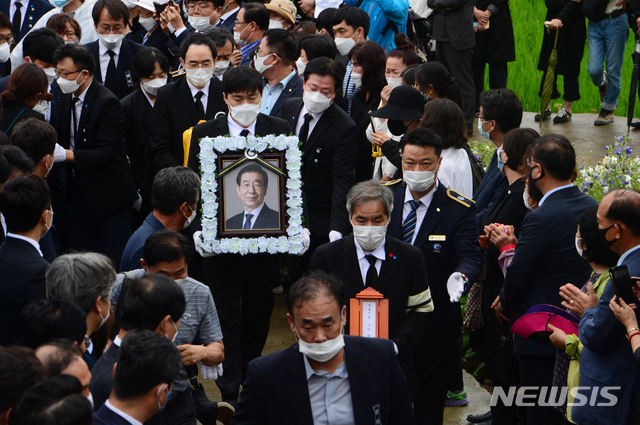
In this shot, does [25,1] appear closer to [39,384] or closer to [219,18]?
[219,18]

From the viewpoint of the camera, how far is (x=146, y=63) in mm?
6996

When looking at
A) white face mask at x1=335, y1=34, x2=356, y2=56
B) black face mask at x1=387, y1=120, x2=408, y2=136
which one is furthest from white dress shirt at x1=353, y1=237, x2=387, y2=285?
white face mask at x1=335, y1=34, x2=356, y2=56

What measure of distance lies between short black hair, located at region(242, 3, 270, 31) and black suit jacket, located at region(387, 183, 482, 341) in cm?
427

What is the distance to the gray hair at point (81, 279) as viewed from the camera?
365 cm

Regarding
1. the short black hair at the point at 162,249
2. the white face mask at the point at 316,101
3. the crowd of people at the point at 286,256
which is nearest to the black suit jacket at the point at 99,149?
the crowd of people at the point at 286,256

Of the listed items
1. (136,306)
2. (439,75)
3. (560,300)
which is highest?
(439,75)

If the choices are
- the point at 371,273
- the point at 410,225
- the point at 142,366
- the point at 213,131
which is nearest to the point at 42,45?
the point at 213,131

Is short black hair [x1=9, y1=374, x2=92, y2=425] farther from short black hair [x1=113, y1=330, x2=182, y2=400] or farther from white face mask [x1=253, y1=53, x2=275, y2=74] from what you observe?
white face mask [x1=253, y1=53, x2=275, y2=74]

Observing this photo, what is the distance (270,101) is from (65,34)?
8.24ft

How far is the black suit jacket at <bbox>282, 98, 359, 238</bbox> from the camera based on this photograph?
6.16 metres

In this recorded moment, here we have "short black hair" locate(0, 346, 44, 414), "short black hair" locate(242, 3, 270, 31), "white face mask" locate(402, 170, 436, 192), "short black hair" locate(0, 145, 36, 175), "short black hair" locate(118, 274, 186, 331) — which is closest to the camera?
"short black hair" locate(0, 346, 44, 414)

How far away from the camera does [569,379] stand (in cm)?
433

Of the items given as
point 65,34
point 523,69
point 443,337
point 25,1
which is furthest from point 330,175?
point 523,69

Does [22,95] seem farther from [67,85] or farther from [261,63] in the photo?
[261,63]
